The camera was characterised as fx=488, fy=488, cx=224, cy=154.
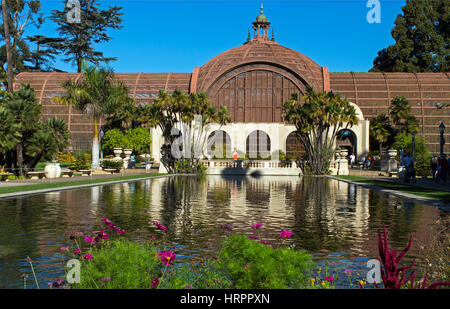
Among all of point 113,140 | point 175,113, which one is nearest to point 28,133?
point 175,113

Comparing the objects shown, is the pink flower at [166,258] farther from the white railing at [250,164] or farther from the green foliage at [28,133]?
the white railing at [250,164]

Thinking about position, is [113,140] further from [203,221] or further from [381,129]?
[203,221]

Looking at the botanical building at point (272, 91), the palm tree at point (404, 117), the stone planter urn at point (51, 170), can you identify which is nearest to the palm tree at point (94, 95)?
the stone planter urn at point (51, 170)

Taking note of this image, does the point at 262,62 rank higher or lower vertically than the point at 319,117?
higher

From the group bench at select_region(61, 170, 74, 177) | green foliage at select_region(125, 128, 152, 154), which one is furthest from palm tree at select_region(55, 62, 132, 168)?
green foliage at select_region(125, 128, 152, 154)

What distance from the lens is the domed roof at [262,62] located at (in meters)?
69.4

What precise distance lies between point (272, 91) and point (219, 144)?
38.2 feet

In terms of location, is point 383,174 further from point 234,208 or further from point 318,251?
point 318,251

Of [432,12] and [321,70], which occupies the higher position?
[432,12]

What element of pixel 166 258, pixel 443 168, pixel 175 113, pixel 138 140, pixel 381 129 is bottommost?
pixel 166 258

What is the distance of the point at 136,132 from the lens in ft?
205

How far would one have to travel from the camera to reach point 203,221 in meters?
13.8
